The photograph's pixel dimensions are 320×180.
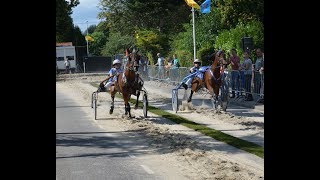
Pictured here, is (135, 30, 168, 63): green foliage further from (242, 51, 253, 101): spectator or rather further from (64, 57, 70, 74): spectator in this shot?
(242, 51, 253, 101): spectator

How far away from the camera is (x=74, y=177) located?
7.92 metres

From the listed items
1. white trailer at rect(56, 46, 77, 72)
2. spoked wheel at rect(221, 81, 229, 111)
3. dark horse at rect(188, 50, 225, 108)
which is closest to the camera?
dark horse at rect(188, 50, 225, 108)

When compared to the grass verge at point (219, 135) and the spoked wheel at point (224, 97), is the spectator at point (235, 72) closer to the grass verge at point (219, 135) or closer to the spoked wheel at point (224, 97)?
the spoked wheel at point (224, 97)

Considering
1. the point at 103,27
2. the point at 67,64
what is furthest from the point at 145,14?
the point at 103,27

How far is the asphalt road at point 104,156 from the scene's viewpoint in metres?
8.16

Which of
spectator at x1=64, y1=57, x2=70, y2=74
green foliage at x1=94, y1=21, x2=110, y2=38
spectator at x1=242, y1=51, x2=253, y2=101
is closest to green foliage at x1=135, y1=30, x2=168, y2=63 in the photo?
spectator at x1=64, y1=57, x2=70, y2=74

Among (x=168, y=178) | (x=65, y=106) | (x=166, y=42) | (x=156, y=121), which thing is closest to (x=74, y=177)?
(x=168, y=178)

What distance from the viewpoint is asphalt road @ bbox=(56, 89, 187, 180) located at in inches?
321

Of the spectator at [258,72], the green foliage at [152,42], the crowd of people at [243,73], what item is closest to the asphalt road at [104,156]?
the crowd of people at [243,73]

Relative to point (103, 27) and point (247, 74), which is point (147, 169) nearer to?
point (247, 74)
